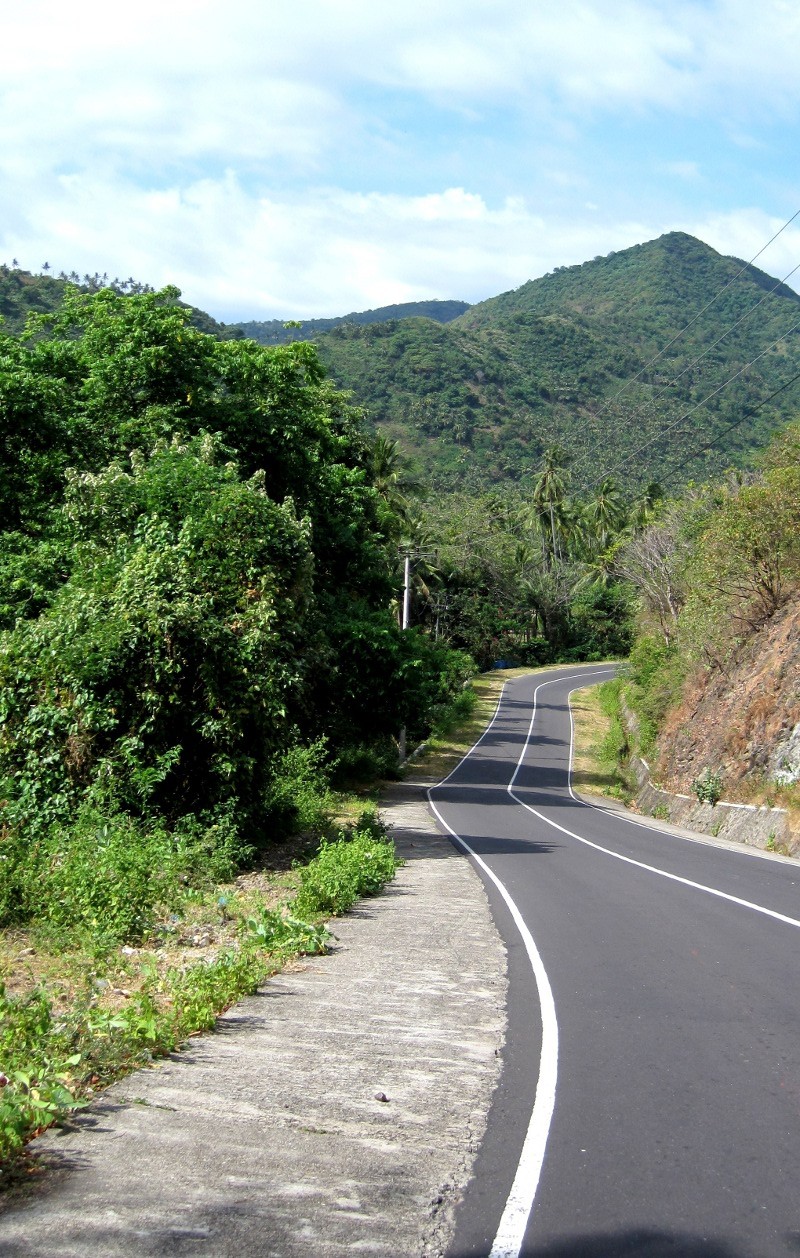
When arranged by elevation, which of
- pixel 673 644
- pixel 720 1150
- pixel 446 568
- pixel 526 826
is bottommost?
pixel 526 826

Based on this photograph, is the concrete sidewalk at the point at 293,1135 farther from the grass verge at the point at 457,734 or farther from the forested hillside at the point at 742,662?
the grass verge at the point at 457,734

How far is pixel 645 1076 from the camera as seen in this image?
6.99 meters

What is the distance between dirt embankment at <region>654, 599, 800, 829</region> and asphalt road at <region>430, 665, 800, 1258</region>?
10347 millimetres

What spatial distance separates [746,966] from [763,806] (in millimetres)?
16805

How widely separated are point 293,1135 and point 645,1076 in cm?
239

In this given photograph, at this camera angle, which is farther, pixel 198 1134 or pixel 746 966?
pixel 746 966

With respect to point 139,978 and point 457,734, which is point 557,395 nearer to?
point 457,734

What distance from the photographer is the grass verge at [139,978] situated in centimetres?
614

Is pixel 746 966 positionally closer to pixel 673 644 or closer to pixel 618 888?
pixel 618 888

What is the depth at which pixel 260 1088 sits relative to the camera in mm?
6508

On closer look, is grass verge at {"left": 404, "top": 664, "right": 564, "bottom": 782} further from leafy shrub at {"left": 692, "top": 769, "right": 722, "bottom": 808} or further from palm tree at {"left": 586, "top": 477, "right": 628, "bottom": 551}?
palm tree at {"left": 586, "top": 477, "right": 628, "bottom": 551}

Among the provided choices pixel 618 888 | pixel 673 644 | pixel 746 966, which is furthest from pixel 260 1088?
pixel 673 644

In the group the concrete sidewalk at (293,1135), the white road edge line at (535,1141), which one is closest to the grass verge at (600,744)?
the white road edge line at (535,1141)

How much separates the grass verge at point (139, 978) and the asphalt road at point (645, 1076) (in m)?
2.06
